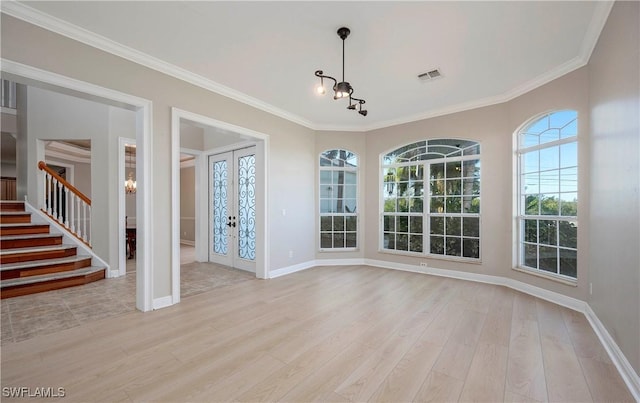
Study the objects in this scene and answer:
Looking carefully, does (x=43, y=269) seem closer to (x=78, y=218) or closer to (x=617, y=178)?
(x=78, y=218)

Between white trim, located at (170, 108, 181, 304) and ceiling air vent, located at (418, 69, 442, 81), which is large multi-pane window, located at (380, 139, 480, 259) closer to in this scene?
ceiling air vent, located at (418, 69, 442, 81)

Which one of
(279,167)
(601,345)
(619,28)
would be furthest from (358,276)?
(619,28)

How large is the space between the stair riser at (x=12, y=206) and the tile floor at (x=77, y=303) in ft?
7.67

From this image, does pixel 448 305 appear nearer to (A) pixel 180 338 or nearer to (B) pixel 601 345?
(B) pixel 601 345

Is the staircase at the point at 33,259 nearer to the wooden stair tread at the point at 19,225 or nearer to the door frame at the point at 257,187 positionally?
the wooden stair tread at the point at 19,225

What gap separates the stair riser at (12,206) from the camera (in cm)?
494

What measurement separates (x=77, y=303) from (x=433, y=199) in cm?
561

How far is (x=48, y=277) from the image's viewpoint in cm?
407

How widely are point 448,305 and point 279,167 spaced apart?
3409mm

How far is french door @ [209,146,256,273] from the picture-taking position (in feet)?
17.3

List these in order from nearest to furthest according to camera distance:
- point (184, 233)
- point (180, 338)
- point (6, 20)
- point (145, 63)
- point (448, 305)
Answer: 1. point (6, 20)
2. point (180, 338)
3. point (145, 63)
4. point (448, 305)
5. point (184, 233)

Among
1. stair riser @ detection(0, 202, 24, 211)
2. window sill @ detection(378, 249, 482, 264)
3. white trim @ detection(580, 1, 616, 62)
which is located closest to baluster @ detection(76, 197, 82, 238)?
stair riser @ detection(0, 202, 24, 211)

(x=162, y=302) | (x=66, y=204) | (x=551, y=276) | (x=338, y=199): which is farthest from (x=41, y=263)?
(x=551, y=276)

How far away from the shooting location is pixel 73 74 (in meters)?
2.71
